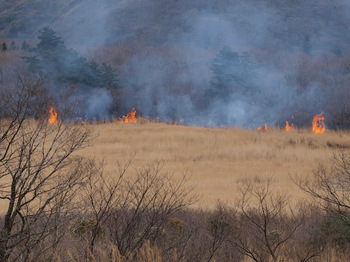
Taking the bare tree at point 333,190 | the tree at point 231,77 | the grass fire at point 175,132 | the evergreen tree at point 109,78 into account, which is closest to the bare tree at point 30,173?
the grass fire at point 175,132

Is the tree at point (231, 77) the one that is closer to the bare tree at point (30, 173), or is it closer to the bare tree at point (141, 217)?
the bare tree at point (141, 217)

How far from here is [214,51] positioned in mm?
54219

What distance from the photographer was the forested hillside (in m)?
37.3

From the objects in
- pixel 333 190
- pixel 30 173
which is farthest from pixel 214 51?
pixel 30 173

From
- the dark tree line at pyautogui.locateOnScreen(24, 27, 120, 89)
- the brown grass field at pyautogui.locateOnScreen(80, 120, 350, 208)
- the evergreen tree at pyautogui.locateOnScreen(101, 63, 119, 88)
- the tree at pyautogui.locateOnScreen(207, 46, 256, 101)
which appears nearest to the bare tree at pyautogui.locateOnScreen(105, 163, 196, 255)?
the brown grass field at pyautogui.locateOnScreen(80, 120, 350, 208)

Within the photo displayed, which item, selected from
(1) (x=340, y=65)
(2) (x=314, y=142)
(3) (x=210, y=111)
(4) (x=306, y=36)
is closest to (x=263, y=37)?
(4) (x=306, y=36)

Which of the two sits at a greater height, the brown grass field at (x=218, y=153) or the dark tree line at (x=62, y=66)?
the dark tree line at (x=62, y=66)

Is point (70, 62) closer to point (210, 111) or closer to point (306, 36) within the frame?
point (210, 111)

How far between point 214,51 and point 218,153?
36.8 meters

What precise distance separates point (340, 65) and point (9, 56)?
35.5 m

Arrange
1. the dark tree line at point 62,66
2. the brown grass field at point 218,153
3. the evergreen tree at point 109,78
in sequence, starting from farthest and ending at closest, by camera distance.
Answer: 1. the evergreen tree at point 109,78
2. the dark tree line at point 62,66
3. the brown grass field at point 218,153

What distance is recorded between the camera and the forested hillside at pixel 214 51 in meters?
37.3

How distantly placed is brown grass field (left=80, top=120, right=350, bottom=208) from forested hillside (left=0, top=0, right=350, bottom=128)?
1107 centimetres

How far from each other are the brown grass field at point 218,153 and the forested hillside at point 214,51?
11073 millimetres
